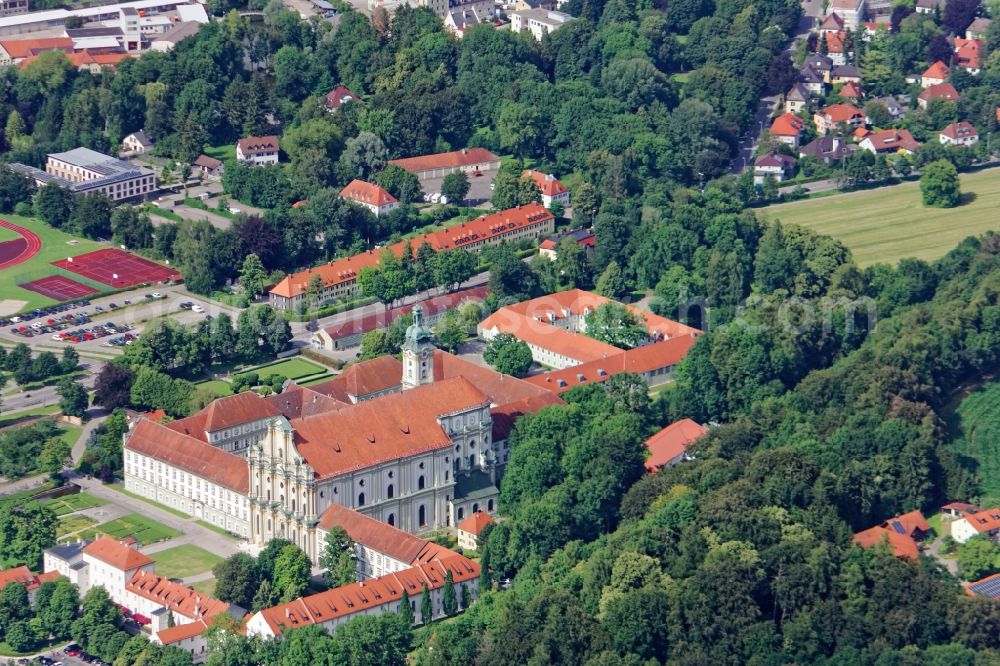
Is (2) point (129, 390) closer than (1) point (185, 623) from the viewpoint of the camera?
No

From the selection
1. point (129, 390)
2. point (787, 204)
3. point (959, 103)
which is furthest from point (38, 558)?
point (959, 103)

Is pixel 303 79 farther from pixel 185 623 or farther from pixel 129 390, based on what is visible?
pixel 185 623

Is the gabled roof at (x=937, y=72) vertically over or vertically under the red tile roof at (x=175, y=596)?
over

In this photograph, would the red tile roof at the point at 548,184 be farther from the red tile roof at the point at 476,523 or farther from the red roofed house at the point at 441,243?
the red tile roof at the point at 476,523

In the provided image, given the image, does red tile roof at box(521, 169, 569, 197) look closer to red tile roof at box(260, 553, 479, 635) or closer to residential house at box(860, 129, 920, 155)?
residential house at box(860, 129, 920, 155)

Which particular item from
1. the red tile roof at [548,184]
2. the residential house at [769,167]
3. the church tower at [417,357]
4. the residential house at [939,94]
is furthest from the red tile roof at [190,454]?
the residential house at [939,94]
